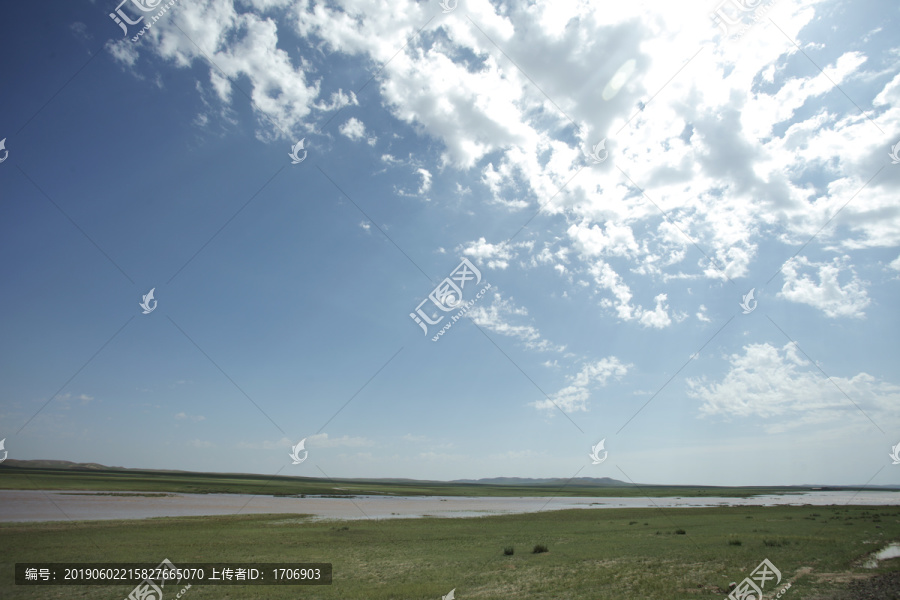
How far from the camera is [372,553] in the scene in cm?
Answer: 2573

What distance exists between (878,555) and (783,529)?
45.2ft

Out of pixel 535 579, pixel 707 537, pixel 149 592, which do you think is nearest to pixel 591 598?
pixel 535 579

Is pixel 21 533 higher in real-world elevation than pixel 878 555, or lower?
higher

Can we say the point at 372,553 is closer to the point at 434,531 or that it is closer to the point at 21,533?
the point at 434,531
